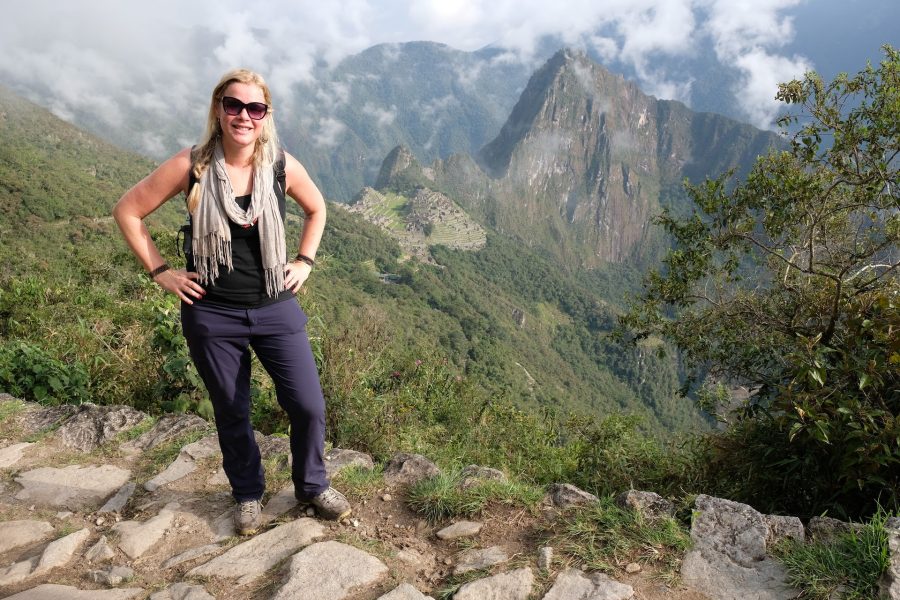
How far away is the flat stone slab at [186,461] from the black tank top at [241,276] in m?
1.24

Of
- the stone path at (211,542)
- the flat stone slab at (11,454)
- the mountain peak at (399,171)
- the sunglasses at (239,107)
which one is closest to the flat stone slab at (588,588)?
the stone path at (211,542)

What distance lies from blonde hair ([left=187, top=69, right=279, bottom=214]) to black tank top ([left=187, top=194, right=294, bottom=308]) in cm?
16

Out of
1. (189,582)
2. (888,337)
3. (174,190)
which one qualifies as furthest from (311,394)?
(888,337)

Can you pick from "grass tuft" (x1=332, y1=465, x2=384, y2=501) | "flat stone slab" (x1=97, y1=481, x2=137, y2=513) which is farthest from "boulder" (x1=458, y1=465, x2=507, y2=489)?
"flat stone slab" (x1=97, y1=481, x2=137, y2=513)

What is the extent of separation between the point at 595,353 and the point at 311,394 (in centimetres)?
9010

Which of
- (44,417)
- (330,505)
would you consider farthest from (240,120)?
(44,417)

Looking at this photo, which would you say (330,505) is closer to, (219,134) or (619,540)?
(619,540)

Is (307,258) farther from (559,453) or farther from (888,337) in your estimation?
(559,453)

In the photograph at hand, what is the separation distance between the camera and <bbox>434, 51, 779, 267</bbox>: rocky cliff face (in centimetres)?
15225

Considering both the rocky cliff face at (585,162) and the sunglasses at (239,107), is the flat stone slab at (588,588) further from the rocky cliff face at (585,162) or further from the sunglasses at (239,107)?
the rocky cliff face at (585,162)

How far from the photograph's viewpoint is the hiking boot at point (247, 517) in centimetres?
230

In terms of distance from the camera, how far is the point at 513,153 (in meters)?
158

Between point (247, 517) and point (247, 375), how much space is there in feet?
2.01

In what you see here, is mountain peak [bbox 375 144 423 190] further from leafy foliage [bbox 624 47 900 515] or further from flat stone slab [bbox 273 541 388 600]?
flat stone slab [bbox 273 541 388 600]
